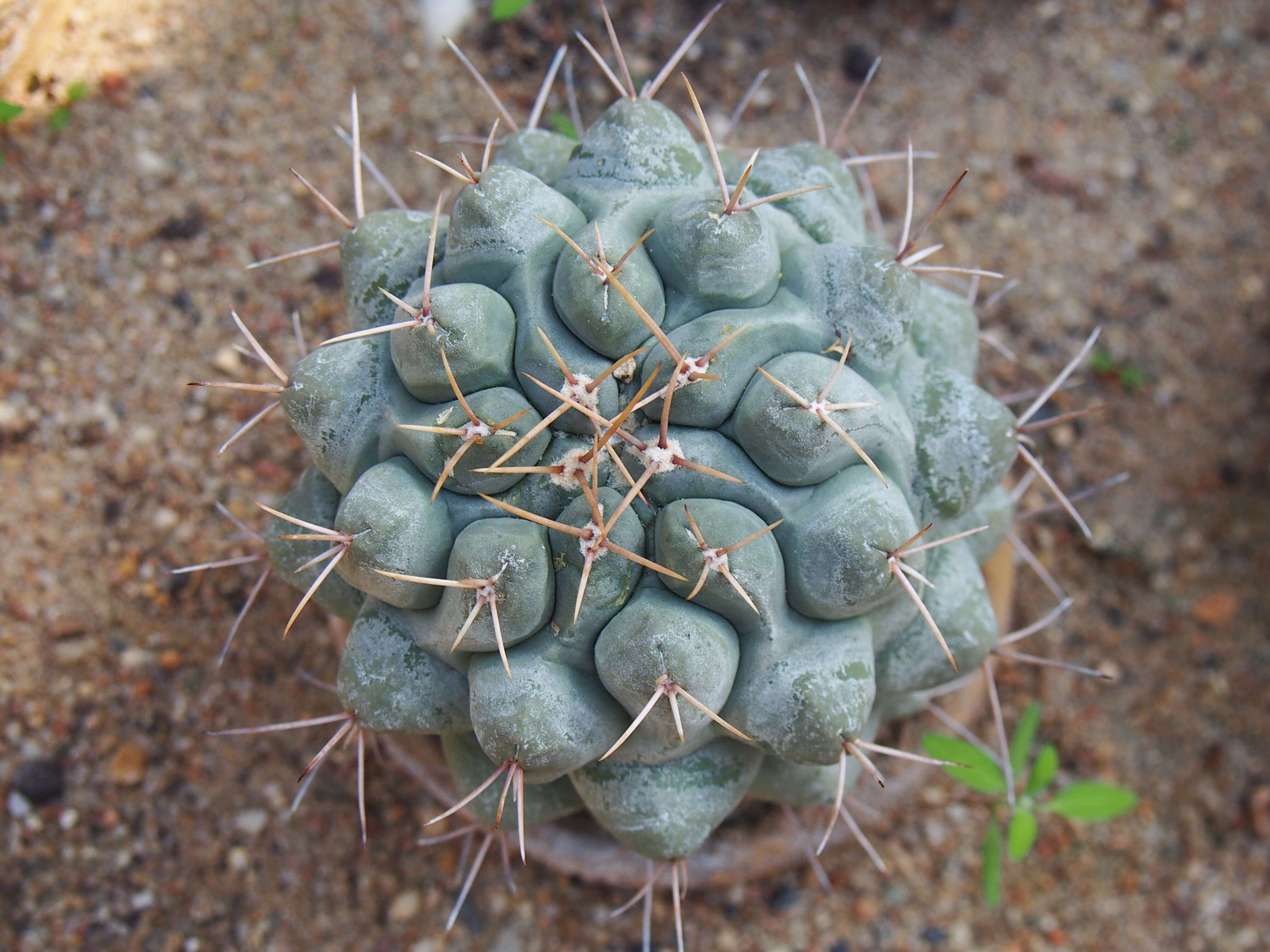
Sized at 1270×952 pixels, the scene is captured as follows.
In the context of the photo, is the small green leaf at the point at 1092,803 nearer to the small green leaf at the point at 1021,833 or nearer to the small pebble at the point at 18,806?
the small green leaf at the point at 1021,833

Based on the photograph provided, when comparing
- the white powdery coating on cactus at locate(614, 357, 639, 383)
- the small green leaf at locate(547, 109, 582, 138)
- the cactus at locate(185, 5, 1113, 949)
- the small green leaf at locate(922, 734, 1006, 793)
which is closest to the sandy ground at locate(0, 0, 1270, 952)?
the small green leaf at locate(547, 109, 582, 138)

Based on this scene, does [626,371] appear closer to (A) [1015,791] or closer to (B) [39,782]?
(A) [1015,791]

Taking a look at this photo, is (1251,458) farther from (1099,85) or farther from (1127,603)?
(1099,85)

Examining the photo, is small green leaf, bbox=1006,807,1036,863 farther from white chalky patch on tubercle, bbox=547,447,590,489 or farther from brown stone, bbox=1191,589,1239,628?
white chalky patch on tubercle, bbox=547,447,590,489

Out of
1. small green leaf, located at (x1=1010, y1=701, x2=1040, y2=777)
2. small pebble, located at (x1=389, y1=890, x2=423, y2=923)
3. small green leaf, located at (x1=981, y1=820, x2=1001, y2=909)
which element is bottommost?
small pebble, located at (x1=389, y1=890, x2=423, y2=923)

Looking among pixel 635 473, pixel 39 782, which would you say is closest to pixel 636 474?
pixel 635 473

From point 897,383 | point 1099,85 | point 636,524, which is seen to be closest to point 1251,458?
point 1099,85
